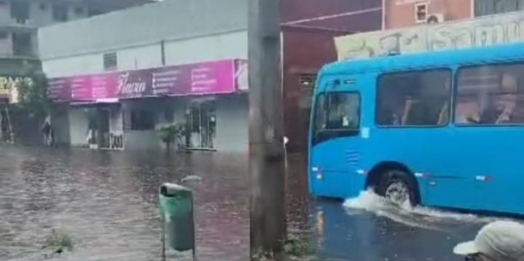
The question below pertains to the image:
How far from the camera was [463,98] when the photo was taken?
1341cm

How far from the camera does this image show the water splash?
13234 millimetres

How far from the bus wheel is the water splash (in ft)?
0.29

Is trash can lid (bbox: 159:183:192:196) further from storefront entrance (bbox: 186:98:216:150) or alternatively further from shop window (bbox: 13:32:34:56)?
shop window (bbox: 13:32:34:56)

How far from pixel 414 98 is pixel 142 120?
1227 inches

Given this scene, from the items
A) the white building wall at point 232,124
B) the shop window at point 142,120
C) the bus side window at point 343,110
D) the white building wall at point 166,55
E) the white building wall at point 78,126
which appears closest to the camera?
the bus side window at point 343,110

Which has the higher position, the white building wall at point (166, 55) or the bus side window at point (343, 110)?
the white building wall at point (166, 55)

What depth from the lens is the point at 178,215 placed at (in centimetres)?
959

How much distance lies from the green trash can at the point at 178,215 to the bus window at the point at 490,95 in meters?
5.64

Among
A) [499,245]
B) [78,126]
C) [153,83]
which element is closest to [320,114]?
[499,245]

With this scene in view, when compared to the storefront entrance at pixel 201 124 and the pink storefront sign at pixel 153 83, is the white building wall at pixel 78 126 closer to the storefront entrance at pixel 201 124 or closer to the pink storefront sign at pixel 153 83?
the pink storefront sign at pixel 153 83

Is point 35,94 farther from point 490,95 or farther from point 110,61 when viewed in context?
point 490,95

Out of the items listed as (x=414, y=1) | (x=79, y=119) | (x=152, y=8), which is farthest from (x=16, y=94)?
(x=414, y=1)

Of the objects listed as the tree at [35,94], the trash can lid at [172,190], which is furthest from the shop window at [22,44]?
the trash can lid at [172,190]

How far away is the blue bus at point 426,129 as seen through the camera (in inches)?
504
